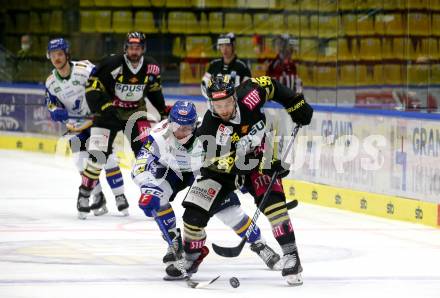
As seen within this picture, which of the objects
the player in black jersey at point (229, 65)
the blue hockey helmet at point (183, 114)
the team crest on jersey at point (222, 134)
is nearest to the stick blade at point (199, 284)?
the team crest on jersey at point (222, 134)

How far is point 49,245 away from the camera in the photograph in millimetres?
8992

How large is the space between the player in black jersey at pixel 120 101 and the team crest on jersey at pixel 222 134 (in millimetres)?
3490

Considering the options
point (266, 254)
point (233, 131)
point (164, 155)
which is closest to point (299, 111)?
point (233, 131)

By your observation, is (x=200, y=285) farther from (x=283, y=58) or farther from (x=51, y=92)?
(x=283, y=58)

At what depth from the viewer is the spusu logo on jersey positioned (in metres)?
10.8

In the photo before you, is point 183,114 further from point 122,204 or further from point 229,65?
point 229,65

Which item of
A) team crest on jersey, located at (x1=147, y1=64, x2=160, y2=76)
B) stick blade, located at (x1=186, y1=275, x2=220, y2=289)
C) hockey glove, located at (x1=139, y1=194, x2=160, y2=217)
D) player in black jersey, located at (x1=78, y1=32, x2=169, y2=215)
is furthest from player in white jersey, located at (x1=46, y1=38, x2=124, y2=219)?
stick blade, located at (x1=186, y1=275, x2=220, y2=289)

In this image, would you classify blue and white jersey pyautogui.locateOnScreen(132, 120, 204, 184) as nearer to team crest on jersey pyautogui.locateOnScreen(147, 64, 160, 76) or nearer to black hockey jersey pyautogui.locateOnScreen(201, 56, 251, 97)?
team crest on jersey pyautogui.locateOnScreen(147, 64, 160, 76)

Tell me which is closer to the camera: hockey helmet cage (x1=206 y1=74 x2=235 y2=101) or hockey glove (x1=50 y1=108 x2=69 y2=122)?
hockey helmet cage (x1=206 y1=74 x2=235 y2=101)

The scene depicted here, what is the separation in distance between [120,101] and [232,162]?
12.3 feet

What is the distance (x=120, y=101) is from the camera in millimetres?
10820

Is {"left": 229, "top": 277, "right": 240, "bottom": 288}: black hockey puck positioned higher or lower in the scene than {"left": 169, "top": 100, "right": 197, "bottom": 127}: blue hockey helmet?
lower

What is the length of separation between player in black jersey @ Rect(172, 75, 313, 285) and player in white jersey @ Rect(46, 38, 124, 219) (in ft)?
11.8

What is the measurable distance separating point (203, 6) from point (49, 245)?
879 cm
